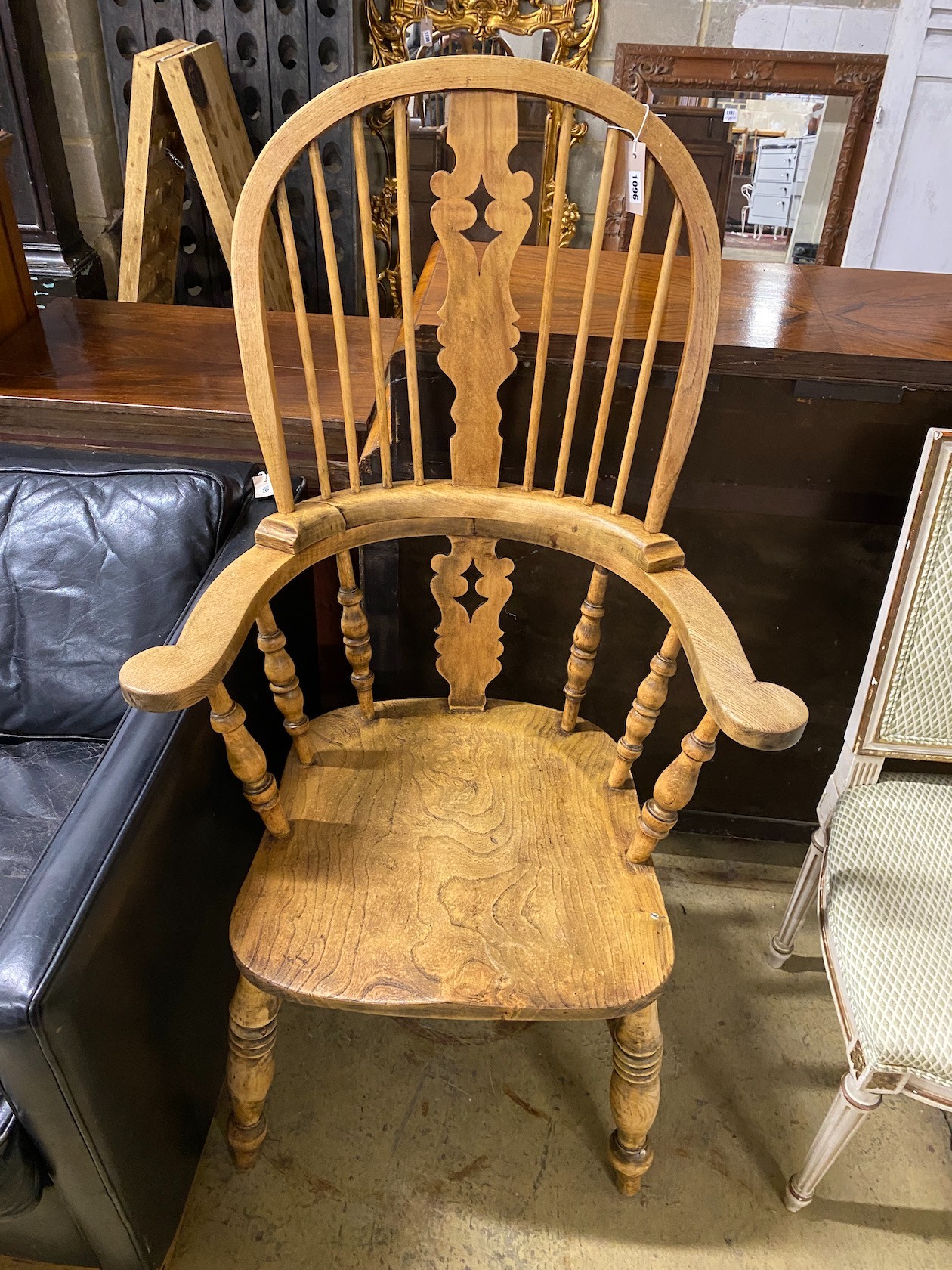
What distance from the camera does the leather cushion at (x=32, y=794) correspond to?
107cm

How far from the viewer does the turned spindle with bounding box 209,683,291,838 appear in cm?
91

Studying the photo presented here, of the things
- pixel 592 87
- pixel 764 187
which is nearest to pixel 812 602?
pixel 592 87

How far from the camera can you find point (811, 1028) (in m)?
1.41

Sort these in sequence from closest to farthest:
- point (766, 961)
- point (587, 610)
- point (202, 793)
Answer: point (202, 793) → point (587, 610) → point (766, 961)

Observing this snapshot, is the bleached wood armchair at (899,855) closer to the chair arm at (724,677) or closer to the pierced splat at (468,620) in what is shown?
the chair arm at (724,677)

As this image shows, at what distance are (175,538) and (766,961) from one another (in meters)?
1.15

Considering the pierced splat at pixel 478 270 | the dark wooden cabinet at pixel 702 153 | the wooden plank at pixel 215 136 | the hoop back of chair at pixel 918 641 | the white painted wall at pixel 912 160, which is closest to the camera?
the pierced splat at pixel 478 270

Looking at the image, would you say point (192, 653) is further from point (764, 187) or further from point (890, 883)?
point (764, 187)

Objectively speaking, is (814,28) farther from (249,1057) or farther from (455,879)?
(249,1057)

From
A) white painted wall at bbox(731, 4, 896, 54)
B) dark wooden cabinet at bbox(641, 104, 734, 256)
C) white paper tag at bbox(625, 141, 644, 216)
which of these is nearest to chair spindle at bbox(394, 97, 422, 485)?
white paper tag at bbox(625, 141, 644, 216)

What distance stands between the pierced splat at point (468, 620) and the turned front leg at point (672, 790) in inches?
11.6

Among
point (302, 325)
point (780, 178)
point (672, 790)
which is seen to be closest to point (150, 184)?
point (302, 325)

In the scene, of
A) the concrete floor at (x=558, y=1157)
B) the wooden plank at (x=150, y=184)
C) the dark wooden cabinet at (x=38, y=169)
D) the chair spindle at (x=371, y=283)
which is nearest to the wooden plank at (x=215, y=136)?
the wooden plank at (x=150, y=184)

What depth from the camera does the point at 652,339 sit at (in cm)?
95
